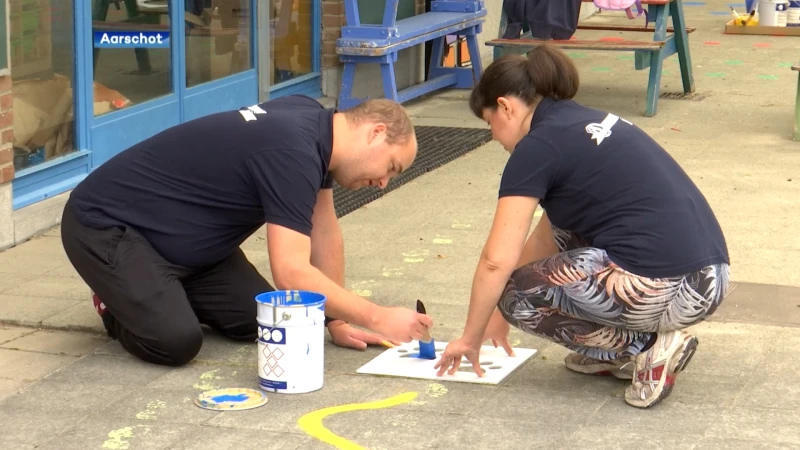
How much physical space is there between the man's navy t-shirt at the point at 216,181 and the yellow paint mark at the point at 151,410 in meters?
0.59

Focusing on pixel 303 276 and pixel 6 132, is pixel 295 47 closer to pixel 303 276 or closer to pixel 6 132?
pixel 6 132

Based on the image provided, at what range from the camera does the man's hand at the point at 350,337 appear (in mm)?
4453

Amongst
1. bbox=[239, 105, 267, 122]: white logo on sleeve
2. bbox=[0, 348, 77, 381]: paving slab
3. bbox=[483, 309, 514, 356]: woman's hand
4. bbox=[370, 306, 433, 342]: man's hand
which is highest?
bbox=[239, 105, 267, 122]: white logo on sleeve

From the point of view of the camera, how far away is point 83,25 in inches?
248

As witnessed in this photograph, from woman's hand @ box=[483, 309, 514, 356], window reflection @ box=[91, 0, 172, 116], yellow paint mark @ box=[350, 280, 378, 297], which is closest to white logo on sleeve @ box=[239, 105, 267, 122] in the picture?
woman's hand @ box=[483, 309, 514, 356]

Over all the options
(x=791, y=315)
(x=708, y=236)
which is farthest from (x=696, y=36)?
(x=708, y=236)

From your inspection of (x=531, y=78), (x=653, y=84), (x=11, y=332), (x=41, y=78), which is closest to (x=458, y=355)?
(x=531, y=78)

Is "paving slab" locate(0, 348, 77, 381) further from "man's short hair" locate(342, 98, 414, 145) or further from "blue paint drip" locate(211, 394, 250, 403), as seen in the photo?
"man's short hair" locate(342, 98, 414, 145)

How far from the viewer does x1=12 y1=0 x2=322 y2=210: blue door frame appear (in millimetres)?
6117

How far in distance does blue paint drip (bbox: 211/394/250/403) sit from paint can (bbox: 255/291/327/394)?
9 centimetres

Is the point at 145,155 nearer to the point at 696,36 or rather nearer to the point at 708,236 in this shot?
the point at 708,236

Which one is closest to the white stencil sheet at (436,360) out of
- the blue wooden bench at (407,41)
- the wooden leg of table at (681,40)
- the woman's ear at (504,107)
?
the woman's ear at (504,107)

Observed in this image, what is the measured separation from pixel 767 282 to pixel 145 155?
2618 millimetres

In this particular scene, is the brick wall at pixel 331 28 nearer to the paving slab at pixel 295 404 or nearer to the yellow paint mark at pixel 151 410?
the paving slab at pixel 295 404
